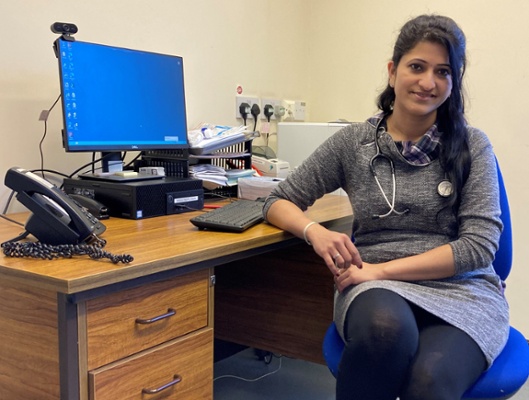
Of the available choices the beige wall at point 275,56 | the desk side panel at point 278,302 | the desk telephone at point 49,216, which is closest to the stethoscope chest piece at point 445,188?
the desk side panel at point 278,302

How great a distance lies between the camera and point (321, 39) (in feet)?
9.41

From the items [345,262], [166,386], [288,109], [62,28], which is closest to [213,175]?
[62,28]

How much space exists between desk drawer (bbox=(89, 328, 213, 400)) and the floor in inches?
33.1

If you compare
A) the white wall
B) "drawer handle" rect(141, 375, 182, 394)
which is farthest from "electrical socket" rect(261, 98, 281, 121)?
"drawer handle" rect(141, 375, 182, 394)

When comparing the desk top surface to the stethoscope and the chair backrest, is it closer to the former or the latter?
the stethoscope

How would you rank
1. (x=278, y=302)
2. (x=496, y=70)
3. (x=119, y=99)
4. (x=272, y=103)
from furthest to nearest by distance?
(x=272, y=103)
(x=496, y=70)
(x=278, y=302)
(x=119, y=99)

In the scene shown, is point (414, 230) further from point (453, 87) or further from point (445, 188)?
point (453, 87)

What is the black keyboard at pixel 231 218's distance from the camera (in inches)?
53.5

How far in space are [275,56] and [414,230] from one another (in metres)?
1.56

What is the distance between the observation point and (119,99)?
64.4 inches

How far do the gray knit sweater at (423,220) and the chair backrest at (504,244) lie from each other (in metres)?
→ 0.09

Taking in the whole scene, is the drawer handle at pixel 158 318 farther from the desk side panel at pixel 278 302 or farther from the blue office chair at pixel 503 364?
the desk side panel at pixel 278 302

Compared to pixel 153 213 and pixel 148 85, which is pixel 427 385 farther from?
pixel 148 85

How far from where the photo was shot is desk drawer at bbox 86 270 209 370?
3.29 feet
